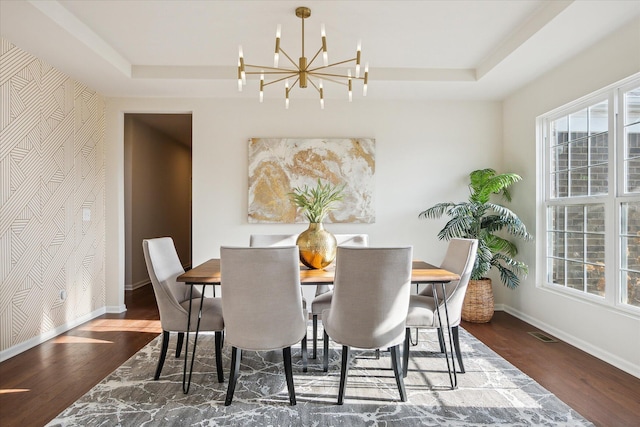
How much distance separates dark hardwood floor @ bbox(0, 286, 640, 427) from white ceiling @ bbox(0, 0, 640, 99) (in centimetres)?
245

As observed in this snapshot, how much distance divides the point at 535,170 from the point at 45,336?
16.0ft

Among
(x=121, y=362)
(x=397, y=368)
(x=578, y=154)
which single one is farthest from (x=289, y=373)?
(x=578, y=154)

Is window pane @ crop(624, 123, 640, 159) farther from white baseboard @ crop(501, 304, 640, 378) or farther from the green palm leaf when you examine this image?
white baseboard @ crop(501, 304, 640, 378)

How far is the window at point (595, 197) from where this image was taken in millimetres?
2979

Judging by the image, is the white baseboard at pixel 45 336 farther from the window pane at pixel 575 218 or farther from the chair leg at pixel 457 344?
the window pane at pixel 575 218

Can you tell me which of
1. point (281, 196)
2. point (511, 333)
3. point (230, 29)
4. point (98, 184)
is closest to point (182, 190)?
point (98, 184)

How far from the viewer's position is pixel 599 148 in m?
3.30

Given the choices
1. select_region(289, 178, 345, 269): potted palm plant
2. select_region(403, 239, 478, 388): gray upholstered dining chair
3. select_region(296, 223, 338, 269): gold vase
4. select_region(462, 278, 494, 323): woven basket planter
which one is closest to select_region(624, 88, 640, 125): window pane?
select_region(403, 239, 478, 388): gray upholstered dining chair

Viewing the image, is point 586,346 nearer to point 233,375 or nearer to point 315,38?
point 233,375

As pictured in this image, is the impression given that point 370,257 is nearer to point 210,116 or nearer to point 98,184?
point 210,116

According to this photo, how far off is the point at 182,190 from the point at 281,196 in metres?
4.26

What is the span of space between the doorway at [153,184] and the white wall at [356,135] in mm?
1283

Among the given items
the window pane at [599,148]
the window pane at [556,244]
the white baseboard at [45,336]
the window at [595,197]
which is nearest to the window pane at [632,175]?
the window at [595,197]

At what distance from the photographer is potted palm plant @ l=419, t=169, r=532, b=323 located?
403cm
